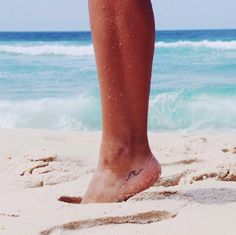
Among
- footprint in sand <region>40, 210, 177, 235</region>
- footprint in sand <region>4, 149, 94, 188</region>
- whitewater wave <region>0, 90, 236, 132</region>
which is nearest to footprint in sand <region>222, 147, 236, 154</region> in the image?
footprint in sand <region>4, 149, 94, 188</region>

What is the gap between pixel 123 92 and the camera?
1428 mm

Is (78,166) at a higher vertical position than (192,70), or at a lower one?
higher

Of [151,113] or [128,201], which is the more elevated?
[128,201]

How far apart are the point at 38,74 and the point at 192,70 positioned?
296 cm

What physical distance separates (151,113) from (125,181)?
12.9 ft

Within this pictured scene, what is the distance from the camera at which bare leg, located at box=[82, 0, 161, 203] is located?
141 cm

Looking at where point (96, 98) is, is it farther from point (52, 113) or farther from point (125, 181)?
point (125, 181)

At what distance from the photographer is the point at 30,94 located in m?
7.21

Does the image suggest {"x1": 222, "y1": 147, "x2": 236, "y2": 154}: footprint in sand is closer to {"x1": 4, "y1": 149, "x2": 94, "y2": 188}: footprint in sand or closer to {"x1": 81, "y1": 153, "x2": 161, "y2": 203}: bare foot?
{"x1": 4, "y1": 149, "x2": 94, "y2": 188}: footprint in sand

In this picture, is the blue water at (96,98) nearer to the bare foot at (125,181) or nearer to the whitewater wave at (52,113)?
the whitewater wave at (52,113)

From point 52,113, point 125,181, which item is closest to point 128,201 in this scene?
point 125,181

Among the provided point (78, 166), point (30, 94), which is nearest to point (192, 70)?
point (30, 94)

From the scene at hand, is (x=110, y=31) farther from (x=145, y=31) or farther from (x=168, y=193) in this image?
(x=168, y=193)

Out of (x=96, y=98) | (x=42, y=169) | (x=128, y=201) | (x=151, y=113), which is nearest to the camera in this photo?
(x=128, y=201)
